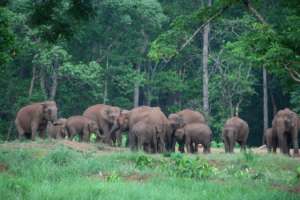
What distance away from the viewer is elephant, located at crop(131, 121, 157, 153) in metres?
22.7

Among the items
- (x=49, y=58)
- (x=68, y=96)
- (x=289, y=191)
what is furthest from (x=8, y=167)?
(x=68, y=96)

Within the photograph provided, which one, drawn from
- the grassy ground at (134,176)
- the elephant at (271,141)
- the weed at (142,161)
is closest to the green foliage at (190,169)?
the grassy ground at (134,176)

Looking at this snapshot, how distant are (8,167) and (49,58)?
19661 millimetres

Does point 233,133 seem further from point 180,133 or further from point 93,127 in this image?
point 93,127

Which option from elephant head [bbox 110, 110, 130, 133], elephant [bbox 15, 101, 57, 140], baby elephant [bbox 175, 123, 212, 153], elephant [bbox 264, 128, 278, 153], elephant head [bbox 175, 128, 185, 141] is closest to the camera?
elephant [bbox 15, 101, 57, 140]

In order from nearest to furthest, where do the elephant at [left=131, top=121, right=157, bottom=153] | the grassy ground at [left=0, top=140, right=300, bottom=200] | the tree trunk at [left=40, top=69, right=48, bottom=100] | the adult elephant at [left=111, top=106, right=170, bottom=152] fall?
the grassy ground at [left=0, top=140, right=300, bottom=200]
the elephant at [left=131, top=121, right=157, bottom=153]
the adult elephant at [left=111, top=106, right=170, bottom=152]
the tree trunk at [left=40, top=69, right=48, bottom=100]

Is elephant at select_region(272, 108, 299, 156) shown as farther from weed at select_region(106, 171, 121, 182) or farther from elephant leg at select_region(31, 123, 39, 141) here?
weed at select_region(106, 171, 121, 182)

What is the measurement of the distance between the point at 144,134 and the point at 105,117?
15.3 feet

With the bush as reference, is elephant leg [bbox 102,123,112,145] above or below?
above

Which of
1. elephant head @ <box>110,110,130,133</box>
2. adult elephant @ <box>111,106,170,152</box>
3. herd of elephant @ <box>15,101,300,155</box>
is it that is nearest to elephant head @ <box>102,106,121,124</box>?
herd of elephant @ <box>15,101,300,155</box>

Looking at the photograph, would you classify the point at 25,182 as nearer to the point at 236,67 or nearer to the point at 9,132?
the point at 9,132

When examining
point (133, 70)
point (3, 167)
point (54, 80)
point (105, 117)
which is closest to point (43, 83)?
point (54, 80)

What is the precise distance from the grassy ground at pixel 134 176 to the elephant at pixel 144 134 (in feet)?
9.27

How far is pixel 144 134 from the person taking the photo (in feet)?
74.6
